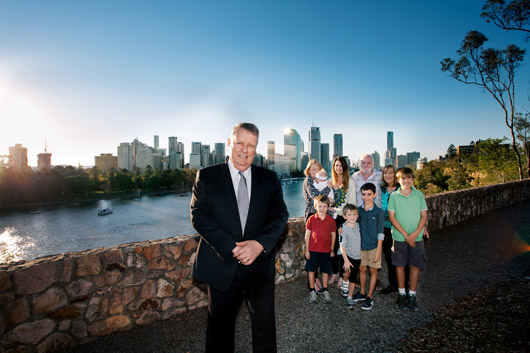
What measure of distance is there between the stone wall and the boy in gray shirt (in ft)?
5.87

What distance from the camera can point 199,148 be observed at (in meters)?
158

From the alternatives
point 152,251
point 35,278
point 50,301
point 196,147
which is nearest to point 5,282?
point 35,278

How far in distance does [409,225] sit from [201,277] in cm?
256

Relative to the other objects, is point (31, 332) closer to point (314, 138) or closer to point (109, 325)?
point (109, 325)

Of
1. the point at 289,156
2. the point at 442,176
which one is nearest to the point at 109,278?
the point at 442,176

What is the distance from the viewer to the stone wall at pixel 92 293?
2.12 meters

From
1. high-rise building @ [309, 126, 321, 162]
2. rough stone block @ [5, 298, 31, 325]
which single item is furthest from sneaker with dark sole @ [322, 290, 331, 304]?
high-rise building @ [309, 126, 321, 162]

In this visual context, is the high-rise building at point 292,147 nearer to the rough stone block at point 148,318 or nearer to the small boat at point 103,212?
the small boat at point 103,212

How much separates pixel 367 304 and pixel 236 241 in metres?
2.15

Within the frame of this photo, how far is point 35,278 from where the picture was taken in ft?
7.18

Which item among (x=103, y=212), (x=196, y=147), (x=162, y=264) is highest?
(x=196, y=147)

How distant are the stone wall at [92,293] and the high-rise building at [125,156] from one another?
534ft

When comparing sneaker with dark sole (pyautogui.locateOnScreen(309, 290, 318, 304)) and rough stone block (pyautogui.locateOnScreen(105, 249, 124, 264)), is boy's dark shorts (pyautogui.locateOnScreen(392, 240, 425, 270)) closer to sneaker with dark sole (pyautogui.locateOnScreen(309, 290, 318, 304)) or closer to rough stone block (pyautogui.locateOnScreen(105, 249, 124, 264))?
sneaker with dark sole (pyautogui.locateOnScreen(309, 290, 318, 304))

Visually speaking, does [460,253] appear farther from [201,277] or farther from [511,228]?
[201,277]
